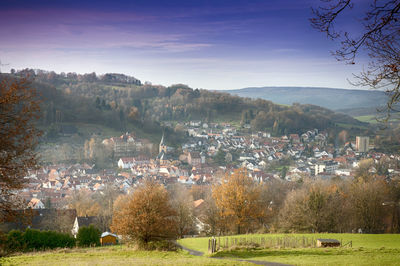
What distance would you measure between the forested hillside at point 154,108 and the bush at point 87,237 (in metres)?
63.7

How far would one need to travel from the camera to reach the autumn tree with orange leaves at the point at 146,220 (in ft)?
50.2

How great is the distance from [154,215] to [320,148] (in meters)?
79.1

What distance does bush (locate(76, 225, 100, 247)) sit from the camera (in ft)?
66.2

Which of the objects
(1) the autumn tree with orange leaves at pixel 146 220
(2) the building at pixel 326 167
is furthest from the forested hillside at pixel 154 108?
(1) the autumn tree with orange leaves at pixel 146 220

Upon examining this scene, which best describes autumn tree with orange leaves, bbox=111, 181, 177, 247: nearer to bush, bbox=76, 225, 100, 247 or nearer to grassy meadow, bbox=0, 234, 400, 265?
grassy meadow, bbox=0, 234, 400, 265

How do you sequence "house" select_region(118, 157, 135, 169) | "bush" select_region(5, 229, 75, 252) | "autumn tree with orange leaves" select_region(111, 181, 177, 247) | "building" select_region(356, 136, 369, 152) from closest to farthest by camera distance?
"autumn tree with orange leaves" select_region(111, 181, 177, 247) → "bush" select_region(5, 229, 75, 252) → "house" select_region(118, 157, 135, 169) → "building" select_region(356, 136, 369, 152)

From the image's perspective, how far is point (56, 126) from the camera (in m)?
76.7

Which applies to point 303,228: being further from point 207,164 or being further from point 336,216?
point 207,164

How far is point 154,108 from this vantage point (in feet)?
396

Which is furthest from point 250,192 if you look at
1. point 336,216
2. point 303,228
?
point 336,216

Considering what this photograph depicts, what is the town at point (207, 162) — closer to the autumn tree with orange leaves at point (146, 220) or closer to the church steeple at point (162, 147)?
the church steeple at point (162, 147)

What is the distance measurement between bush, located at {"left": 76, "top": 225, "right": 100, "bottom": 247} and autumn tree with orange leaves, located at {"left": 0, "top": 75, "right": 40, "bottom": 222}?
12.9 metres

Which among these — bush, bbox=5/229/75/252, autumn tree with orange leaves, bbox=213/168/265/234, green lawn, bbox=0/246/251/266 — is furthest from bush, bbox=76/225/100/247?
autumn tree with orange leaves, bbox=213/168/265/234

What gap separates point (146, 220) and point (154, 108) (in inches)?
4209
